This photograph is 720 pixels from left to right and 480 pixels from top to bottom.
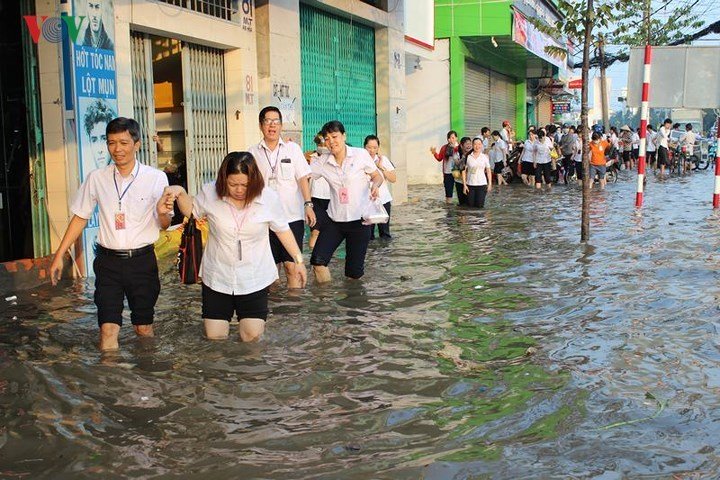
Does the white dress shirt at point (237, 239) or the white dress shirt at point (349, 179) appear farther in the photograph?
the white dress shirt at point (349, 179)

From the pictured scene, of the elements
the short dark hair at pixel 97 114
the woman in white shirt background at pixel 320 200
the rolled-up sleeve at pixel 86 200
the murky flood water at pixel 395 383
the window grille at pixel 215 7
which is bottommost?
the murky flood water at pixel 395 383

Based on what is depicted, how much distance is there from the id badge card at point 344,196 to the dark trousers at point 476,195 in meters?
9.03

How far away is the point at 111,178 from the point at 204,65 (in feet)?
21.9

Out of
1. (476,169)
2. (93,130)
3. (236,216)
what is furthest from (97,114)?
(476,169)

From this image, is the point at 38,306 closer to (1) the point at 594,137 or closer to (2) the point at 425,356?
(2) the point at 425,356

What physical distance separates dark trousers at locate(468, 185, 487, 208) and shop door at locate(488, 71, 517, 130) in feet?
56.4

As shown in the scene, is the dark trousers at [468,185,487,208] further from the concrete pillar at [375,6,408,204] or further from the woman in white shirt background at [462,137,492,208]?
the concrete pillar at [375,6,408,204]

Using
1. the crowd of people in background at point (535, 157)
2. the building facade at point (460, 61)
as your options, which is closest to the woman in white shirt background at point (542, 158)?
the crowd of people in background at point (535, 157)

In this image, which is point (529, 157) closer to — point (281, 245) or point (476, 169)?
point (476, 169)

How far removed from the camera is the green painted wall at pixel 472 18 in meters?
26.7

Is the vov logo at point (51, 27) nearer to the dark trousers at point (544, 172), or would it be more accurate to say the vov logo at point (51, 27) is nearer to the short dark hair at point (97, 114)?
the short dark hair at point (97, 114)

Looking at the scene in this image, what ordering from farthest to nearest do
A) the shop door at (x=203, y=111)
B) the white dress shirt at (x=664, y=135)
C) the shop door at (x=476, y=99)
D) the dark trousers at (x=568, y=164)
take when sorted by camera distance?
the shop door at (x=476, y=99) < the white dress shirt at (x=664, y=135) < the dark trousers at (x=568, y=164) < the shop door at (x=203, y=111)

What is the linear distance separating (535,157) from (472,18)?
588cm

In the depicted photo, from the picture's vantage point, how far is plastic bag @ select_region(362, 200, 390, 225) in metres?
8.27
